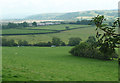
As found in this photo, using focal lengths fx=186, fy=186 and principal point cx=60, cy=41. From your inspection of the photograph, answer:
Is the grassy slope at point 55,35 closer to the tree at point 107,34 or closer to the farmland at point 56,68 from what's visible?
the farmland at point 56,68

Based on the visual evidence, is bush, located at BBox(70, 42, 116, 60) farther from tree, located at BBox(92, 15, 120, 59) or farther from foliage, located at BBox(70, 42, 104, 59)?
tree, located at BBox(92, 15, 120, 59)

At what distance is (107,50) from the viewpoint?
8.70 meters

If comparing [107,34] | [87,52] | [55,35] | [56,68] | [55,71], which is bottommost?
[55,35]

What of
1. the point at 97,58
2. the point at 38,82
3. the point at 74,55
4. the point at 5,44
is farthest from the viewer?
the point at 5,44

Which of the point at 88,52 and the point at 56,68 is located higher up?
the point at 56,68

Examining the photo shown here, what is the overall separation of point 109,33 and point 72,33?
11486cm

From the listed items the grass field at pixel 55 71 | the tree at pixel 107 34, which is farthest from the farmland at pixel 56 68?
the tree at pixel 107 34

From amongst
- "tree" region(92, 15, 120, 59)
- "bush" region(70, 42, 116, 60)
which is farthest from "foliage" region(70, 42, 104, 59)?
"tree" region(92, 15, 120, 59)

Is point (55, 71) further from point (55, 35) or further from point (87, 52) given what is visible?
point (55, 35)

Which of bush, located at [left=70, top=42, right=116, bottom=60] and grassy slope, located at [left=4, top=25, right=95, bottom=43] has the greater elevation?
bush, located at [left=70, top=42, right=116, bottom=60]

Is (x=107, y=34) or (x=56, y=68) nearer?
(x=107, y=34)

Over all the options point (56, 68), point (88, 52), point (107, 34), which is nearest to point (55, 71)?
point (56, 68)

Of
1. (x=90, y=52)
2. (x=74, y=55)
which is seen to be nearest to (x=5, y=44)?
(x=74, y=55)

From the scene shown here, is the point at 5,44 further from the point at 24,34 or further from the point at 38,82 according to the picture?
the point at 38,82
